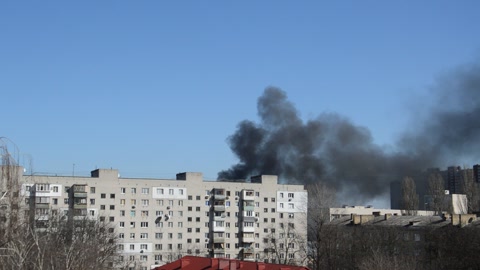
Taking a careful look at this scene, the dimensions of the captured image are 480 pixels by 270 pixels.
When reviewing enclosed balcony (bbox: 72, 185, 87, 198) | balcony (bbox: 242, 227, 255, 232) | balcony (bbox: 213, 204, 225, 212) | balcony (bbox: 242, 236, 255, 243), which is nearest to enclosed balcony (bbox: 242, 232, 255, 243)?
balcony (bbox: 242, 236, 255, 243)

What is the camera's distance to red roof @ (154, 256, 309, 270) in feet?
169

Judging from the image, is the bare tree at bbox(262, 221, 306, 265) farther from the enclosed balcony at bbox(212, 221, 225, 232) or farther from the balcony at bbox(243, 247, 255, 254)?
the enclosed balcony at bbox(212, 221, 225, 232)

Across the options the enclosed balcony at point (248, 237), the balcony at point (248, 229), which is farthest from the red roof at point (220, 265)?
the enclosed balcony at point (248, 237)

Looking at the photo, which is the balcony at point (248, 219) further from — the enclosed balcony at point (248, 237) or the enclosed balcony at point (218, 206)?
the enclosed balcony at point (218, 206)

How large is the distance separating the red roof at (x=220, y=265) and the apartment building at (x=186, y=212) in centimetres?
3342

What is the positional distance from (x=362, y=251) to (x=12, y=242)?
51.0 m

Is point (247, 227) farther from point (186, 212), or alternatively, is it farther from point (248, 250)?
point (186, 212)

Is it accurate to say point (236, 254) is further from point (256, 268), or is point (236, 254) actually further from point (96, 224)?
point (256, 268)

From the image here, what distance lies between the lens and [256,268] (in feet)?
168

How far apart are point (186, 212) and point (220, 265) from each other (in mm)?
47877

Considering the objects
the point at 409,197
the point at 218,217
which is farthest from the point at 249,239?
the point at 409,197

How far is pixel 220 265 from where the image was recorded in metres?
52.3

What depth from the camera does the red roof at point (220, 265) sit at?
51375mm

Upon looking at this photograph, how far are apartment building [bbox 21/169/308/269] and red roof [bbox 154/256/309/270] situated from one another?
33.4m
